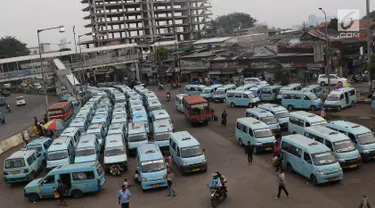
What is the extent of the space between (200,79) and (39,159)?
141 ft

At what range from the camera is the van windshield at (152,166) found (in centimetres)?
1905

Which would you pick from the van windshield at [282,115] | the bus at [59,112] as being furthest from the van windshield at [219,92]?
the bus at [59,112]

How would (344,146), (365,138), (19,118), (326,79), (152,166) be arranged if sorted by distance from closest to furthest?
(344,146) → (152,166) → (365,138) → (326,79) → (19,118)

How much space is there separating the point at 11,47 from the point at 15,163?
360ft

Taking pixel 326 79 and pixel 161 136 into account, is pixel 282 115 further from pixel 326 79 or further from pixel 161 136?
pixel 326 79

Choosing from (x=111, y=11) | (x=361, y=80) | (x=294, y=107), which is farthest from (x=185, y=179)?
(x=111, y=11)

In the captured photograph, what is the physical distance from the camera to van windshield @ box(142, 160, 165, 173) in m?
19.1

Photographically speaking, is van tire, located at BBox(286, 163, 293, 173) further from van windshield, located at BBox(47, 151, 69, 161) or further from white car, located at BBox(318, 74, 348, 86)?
white car, located at BBox(318, 74, 348, 86)

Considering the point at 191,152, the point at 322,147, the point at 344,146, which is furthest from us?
the point at 191,152

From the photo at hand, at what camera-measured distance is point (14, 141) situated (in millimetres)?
32625

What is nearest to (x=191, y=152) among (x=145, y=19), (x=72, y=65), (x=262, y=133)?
(x=262, y=133)

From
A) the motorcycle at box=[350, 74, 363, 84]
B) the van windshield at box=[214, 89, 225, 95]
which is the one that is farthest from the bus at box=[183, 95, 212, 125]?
the motorcycle at box=[350, 74, 363, 84]

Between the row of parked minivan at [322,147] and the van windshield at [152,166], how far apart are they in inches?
255

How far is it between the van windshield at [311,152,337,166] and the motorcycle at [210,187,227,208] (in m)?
4.53
